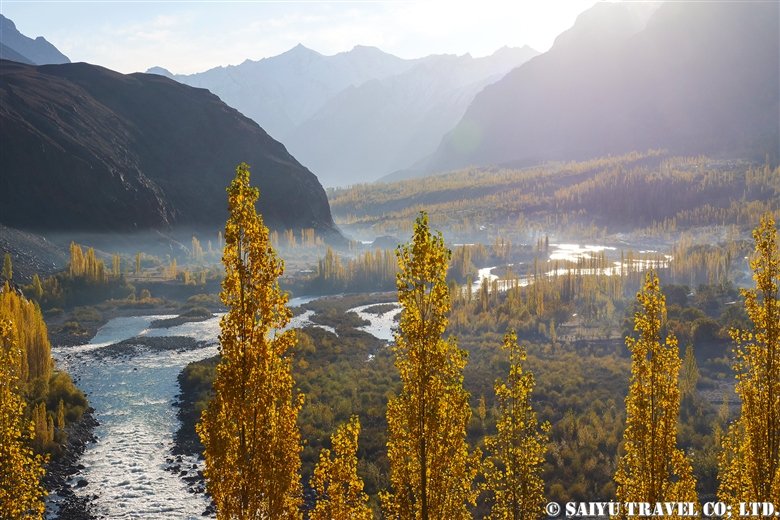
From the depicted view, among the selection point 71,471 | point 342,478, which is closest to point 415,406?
point 342,478

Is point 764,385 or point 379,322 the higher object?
point 764,385

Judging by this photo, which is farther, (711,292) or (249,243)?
(711,292)

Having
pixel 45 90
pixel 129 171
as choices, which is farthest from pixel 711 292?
pixel 45 90

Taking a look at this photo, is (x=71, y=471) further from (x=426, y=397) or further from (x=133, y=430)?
(x=426, y=397)

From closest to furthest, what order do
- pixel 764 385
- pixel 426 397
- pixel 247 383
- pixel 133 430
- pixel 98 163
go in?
1. pixel 247 383
2. pixel 426 397
3. pixel 764 385
4. pixel 133 430
5. pixel 98 163

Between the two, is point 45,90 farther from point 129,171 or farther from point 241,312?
point 241,312

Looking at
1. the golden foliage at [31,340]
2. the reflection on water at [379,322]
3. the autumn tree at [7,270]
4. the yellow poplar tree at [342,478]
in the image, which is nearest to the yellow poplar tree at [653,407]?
the yellow poplar tree at [342,478]
